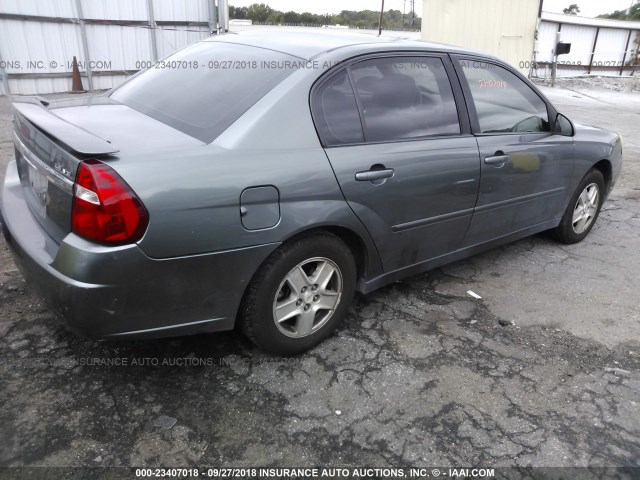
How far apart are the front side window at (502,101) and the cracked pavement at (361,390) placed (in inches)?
47.1

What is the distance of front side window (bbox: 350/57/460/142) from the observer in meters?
2.83

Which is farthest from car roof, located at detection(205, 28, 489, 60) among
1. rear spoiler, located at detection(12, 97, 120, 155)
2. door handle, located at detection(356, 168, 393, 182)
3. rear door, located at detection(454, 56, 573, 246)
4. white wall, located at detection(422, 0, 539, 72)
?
white wall, located at detection(422, 0, 539, 72)

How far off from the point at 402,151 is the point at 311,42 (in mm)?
815

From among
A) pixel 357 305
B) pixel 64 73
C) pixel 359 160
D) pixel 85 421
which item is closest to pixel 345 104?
pixel 359 160

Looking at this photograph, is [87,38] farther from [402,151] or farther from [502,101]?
[402,151]

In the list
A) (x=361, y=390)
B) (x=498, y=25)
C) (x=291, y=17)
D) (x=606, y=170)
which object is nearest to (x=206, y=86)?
(x=361, y=390)

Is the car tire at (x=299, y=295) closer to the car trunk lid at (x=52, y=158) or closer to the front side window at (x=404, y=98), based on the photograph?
the front side window at (x=404, y=98)

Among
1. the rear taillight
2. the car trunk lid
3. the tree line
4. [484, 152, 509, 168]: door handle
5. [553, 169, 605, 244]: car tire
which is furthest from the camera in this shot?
the tree line

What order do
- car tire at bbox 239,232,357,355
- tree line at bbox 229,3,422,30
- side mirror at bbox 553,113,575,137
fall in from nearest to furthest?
car tire at bbox 239,232,357,355 → side mirror at bbox 553,113,575,137 → tree line at bbox 229,3,422,30

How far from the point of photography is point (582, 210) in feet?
14.6

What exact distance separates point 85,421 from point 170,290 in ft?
2.33

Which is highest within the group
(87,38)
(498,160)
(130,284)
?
(87,38)

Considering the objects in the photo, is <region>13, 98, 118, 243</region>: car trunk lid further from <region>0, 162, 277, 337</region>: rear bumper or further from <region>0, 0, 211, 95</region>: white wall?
<region>0, 0, 211, 95</region>: white wall

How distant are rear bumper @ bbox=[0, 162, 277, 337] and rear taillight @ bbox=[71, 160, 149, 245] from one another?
0.06 m
